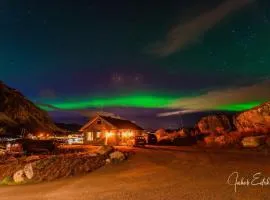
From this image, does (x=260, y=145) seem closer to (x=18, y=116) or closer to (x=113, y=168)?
(x=113, y=168)

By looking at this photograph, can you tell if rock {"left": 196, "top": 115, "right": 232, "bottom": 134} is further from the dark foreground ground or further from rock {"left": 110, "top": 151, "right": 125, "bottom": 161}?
the dark foreground ground

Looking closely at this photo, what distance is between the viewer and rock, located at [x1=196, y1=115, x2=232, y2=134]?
55831mm

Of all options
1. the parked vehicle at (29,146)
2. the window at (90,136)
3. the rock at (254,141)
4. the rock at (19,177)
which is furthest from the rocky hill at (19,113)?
the rock at (19,177)

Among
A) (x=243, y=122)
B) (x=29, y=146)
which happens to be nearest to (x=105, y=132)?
(x=29, y=146)

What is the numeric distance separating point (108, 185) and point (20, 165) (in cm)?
877

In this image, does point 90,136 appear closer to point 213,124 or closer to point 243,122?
point 213,124

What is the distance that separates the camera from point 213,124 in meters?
57.6

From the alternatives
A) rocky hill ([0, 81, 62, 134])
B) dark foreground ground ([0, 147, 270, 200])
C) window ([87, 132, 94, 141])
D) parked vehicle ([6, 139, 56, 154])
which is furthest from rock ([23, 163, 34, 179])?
rocky hill ([0, 81, 62, 134])

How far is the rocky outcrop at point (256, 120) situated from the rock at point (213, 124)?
6.07 m

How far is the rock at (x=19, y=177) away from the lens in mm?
16609

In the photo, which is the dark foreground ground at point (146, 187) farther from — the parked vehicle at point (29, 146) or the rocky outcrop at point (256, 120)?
the rocky outcrop at point (256, 120)

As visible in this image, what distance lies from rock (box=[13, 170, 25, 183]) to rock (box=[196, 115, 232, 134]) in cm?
4457

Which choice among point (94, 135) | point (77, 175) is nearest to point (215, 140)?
point (94, 135)

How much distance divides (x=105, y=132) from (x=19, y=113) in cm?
5961
